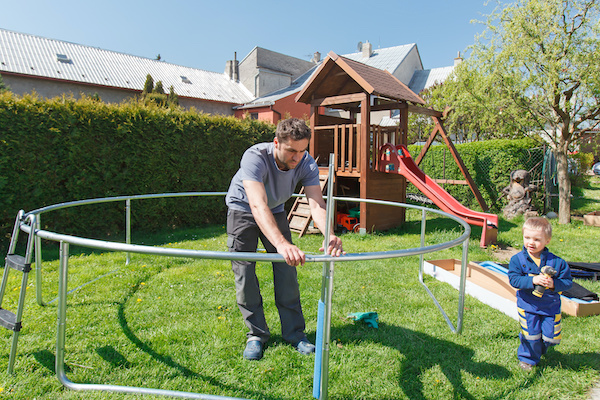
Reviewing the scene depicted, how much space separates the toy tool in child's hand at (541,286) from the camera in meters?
2.71

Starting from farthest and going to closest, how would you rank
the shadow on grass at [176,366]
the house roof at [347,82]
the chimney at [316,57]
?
the chimney at [316,57] < the house roof at [347,82] < the shadow on grass at [176,366]

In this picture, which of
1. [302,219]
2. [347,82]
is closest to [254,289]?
[302,219]

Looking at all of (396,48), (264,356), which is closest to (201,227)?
(264,356)

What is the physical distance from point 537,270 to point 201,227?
7338 mm

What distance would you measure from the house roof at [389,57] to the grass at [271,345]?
28257 millimetres

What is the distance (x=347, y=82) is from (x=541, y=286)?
7.50 metres

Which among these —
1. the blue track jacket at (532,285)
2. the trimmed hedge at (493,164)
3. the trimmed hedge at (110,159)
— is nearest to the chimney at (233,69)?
the trimmed hedge at (493,164)

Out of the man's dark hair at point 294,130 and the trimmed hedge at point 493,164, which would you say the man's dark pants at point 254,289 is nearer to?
the man's dark hair at point 294,130

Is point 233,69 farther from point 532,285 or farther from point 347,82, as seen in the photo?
point 532,285

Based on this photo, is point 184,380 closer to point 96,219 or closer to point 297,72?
point 96,219

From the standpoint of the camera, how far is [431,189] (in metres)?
7.96

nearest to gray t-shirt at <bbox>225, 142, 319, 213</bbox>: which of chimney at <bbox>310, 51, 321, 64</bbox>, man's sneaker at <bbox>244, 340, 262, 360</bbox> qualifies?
man's sneaker at <bbox>244, 340, 262, 360</bbox>

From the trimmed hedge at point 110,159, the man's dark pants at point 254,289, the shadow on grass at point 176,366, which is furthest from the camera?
the trimmed hedge at point 110,159

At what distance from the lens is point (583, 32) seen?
8500mm
